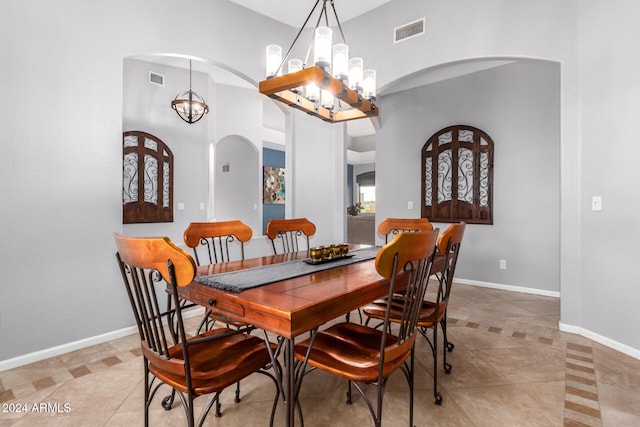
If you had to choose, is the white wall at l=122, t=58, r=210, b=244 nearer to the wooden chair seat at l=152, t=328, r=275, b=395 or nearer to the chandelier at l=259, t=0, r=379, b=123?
the chandelier at l=259, t=0, r=379, b=123

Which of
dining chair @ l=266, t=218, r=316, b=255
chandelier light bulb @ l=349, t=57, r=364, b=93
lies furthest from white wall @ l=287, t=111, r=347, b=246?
chandelier light bulb @ l=349, t=57, r=364, b=93

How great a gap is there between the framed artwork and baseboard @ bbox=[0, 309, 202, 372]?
534 centimetres

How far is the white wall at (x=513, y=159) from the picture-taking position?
4047 millimetres

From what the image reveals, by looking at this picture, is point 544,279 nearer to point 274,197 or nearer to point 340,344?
point 340,344

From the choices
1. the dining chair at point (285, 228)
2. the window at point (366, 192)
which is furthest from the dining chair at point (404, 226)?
the window at point (366, 192)

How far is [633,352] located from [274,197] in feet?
22.8

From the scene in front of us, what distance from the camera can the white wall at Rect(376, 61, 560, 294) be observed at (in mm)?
4047

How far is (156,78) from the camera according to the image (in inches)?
199

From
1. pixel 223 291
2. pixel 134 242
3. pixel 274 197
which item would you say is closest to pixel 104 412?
pixel 223 291

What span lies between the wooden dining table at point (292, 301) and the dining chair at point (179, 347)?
14cm

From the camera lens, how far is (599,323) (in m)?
2.68

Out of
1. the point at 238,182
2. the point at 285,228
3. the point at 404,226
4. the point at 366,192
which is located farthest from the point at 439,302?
the point at 366,192

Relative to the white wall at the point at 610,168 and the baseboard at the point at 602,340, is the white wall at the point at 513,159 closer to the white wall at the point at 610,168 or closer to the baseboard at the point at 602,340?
the white wall at the point at 610,168

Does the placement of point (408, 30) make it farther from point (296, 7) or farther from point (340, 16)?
point (296, 7)
